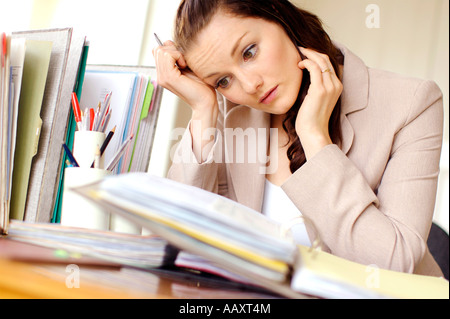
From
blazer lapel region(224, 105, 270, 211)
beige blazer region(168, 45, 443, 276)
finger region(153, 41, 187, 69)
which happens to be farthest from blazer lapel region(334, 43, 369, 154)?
finger region(153, 41, 187, 69)

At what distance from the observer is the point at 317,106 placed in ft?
3.07

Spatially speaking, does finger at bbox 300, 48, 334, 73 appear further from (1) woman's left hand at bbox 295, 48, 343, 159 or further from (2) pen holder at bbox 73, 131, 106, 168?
(2) pen holder at bbox 73, 131, 106, 168

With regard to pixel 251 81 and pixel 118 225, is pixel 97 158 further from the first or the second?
pixel 251 81

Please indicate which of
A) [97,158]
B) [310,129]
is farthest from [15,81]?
[310,129]

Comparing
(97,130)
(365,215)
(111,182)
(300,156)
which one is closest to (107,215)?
(97,130)

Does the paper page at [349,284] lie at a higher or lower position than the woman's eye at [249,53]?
lower

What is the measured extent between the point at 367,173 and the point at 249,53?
373 millimetres

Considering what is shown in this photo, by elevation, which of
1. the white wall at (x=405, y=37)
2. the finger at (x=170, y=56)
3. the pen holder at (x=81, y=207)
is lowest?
the pen holder at (x=81, y=207)

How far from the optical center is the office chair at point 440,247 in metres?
1.39

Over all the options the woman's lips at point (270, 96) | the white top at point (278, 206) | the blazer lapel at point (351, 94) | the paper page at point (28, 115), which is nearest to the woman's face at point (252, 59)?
the woman's lips at point (270, 96)

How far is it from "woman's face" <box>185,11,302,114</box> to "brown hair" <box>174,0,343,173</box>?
0.07 ft

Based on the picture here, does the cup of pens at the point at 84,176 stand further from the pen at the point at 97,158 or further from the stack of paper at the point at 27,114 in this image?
the stack of paper at the point at 27,114

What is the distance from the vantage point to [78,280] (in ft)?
1.29
